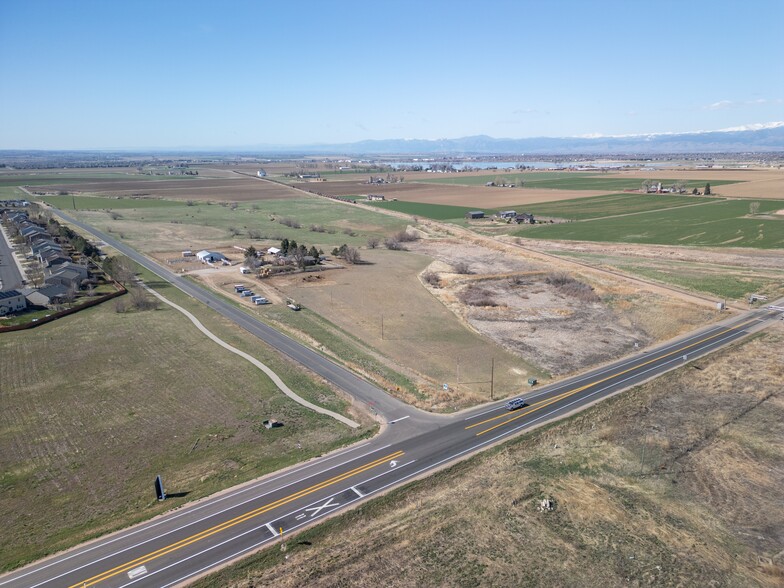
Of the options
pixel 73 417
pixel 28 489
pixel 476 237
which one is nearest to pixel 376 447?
pixel 28 489

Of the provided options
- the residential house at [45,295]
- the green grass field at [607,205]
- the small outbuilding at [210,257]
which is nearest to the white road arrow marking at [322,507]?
the residential house at [45,295]

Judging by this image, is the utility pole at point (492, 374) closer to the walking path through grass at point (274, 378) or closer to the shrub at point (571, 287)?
the walking path through grass at point (274, 378)

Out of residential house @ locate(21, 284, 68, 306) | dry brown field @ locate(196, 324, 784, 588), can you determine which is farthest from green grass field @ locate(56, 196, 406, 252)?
dry brown field @ locate(196, 324, 784, 588)

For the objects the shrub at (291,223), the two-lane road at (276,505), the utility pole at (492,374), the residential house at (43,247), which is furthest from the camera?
the shrub at (291,223)

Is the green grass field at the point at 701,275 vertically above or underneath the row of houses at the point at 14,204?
underneath

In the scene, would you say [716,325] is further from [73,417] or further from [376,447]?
[73,417]

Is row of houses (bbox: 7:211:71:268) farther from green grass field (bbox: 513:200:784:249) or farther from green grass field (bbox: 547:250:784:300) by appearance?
green grass field (bbox: 513:200:784:249)

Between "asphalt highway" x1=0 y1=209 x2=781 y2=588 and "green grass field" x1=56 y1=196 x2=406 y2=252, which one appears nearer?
"asphalt highway" x1=0 y1=209 x2=781 y2=588
